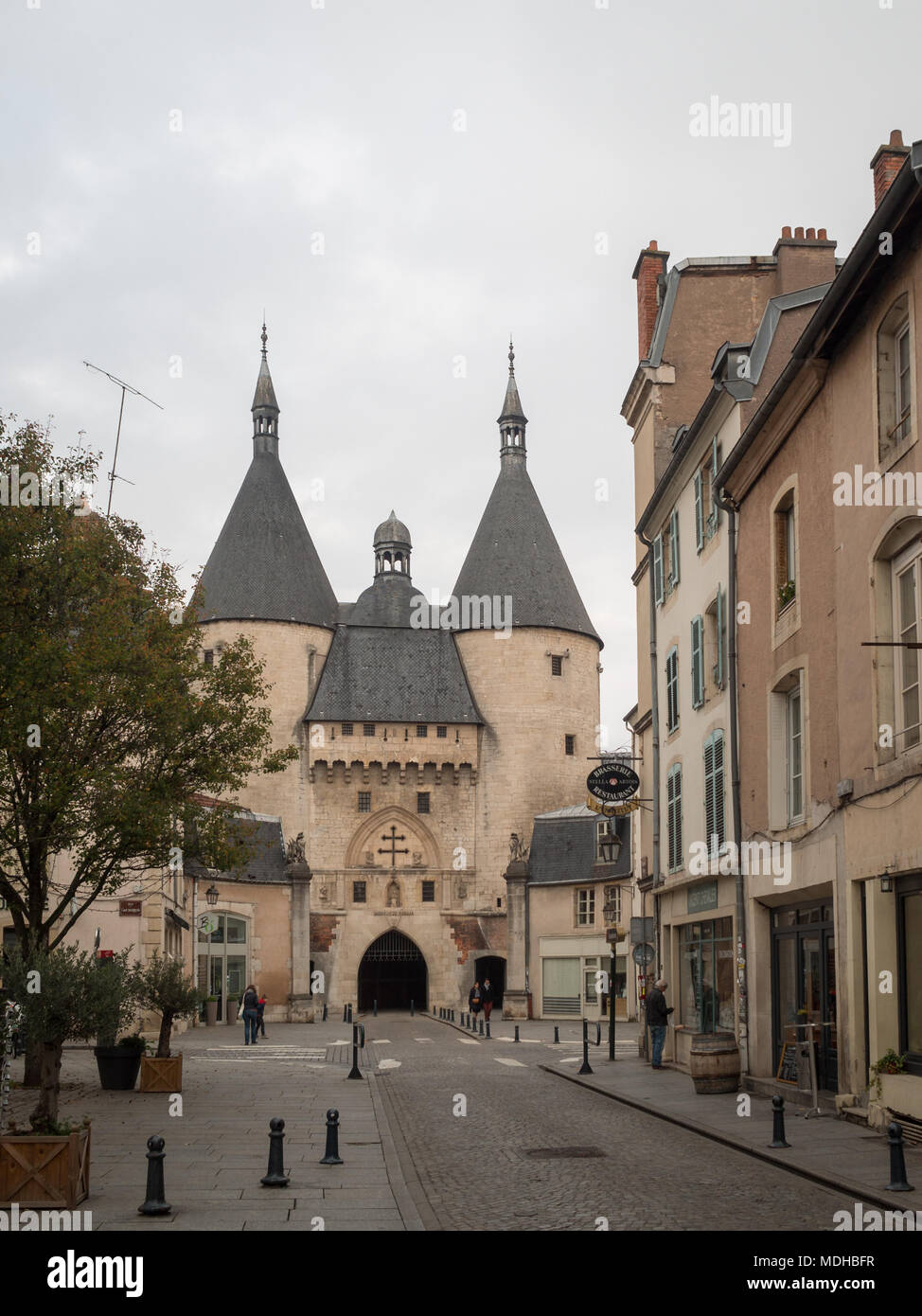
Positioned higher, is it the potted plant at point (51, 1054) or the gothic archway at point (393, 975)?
the potted plant at point (51, 1054)

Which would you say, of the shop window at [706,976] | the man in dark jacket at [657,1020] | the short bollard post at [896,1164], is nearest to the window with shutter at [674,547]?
the shop window at [706,976]

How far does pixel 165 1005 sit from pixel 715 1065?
833 cm

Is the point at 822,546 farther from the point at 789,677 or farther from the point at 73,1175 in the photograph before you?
the point at 73,1175

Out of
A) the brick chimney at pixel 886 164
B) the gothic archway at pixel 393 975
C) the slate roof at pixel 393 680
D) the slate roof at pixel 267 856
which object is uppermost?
the brick chimney at pixel 886 164

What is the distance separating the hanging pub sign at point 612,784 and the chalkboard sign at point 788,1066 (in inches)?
334

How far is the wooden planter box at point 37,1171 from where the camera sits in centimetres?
1025

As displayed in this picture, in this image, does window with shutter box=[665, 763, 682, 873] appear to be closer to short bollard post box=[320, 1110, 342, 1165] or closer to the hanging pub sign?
the hanging pub sign

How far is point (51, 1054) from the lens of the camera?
608 inches

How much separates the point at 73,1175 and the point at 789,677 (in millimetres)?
11757

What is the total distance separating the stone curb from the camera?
35.5 feet

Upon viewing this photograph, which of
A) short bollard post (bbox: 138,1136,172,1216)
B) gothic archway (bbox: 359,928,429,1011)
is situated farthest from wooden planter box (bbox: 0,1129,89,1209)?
gothic archway (bbox: 359,928,429,1011)

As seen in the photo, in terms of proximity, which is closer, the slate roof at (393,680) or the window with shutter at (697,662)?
the window with shutter at (697,662)

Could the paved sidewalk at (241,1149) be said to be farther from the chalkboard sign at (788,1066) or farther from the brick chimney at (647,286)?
the brick chimney at (647,286)
